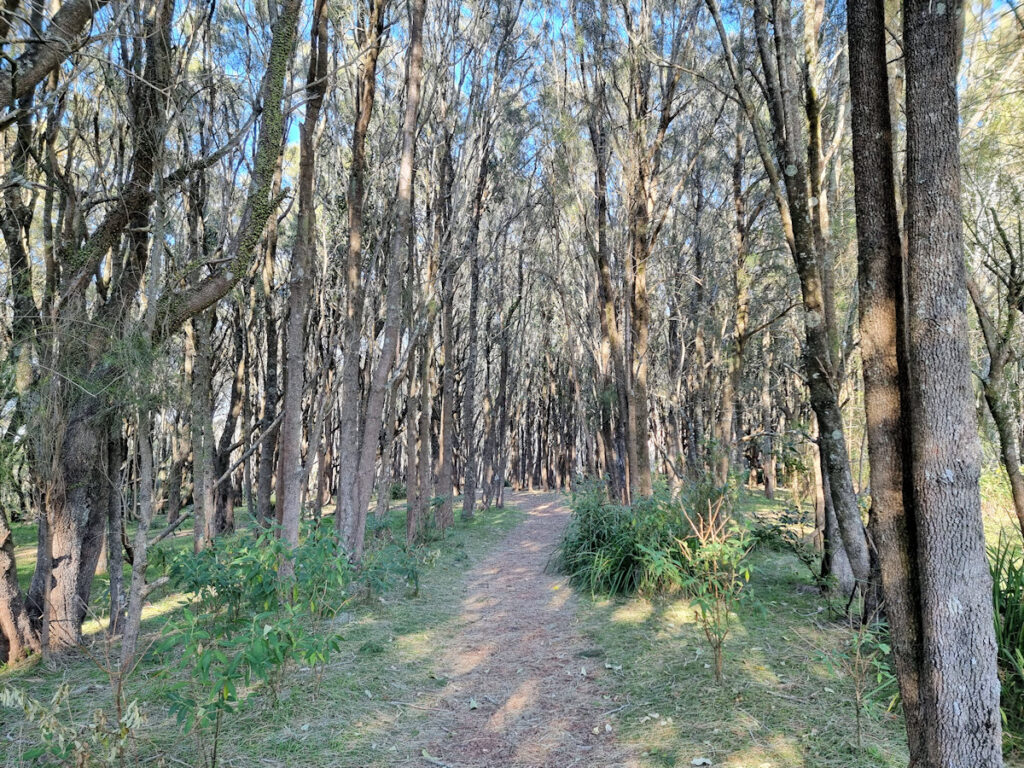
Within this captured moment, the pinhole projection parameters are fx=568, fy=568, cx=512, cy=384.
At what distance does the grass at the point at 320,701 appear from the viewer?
10.00ft

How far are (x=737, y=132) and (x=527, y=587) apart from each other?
766 cm

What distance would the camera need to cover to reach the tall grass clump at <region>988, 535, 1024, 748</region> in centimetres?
304

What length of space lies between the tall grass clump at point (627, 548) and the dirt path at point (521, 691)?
431mm

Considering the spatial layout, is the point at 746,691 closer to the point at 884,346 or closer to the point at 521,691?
the point at 521,691

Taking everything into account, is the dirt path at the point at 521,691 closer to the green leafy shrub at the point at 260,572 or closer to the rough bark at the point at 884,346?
the green leafy shrub at the point at 260,572

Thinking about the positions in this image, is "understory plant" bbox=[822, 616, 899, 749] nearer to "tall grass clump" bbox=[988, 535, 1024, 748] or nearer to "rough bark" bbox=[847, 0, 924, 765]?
"tall grass clump" bbox=[988, 535, 1024, 748]

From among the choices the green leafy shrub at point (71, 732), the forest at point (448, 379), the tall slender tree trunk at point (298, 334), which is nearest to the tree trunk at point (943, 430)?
the forest at point (448, 379)

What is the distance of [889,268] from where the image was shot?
2326 mm

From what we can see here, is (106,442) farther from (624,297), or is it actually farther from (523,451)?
(523,451)

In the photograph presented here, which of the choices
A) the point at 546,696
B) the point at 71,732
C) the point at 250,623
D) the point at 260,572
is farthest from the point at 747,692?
the point at 71,732

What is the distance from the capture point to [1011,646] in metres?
3.38

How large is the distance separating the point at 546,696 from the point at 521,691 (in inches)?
7.8

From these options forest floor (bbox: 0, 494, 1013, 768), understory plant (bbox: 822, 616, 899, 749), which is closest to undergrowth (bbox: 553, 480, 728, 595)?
forest floor (bbox: 0, 494, 1013, 768)

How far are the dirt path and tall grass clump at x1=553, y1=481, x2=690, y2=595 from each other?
1.41 ft
